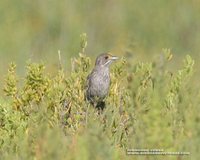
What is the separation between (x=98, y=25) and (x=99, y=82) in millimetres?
7540

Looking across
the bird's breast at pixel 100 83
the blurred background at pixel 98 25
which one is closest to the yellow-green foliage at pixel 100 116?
the bird's breast at pixel 100 83

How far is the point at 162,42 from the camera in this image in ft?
50.1

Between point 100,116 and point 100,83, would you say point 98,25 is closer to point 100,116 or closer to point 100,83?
point 100,83

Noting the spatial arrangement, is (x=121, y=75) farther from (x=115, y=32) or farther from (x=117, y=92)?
(x=115, y=32)

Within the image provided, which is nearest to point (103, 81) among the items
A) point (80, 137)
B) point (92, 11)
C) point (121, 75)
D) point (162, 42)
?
point (121, 75)

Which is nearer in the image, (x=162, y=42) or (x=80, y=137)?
(x=80, y=137)

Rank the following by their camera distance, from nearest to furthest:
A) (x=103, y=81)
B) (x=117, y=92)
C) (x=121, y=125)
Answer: (x=121, y=125) < (x=117, y=92) < (x=103, y=81)

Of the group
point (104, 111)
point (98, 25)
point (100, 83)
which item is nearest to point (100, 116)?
point (104, 111)

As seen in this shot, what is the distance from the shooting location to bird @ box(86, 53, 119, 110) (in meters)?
8.28

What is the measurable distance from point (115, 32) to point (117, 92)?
8.00m

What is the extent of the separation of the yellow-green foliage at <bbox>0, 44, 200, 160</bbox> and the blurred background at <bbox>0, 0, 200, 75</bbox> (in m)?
6.74

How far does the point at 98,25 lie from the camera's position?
1600cm

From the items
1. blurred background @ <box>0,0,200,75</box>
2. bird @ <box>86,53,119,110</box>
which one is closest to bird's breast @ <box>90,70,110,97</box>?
bird @ <box>86,53,119,110</box>

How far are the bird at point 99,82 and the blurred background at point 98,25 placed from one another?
17.9ft
